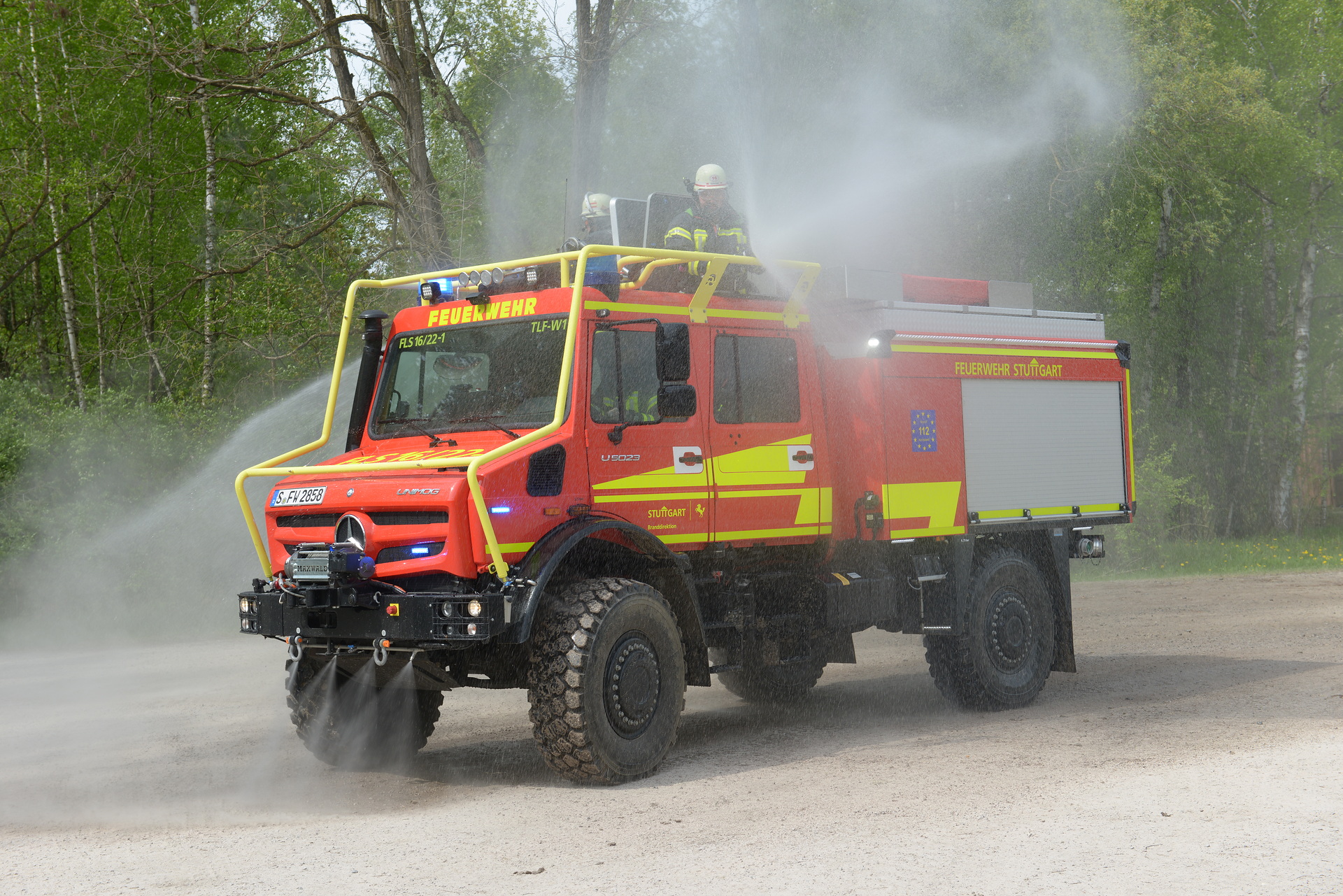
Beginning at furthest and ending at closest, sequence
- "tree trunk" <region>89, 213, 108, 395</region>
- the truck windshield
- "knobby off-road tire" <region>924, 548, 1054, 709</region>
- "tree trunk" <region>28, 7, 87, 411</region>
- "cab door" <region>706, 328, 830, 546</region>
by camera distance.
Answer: "tree trunk" <region>89, 213, 108, 395</region>, "tree trunk" <region>28, 7, 87, 411</region>, "knobby off-road tire" <region>924, 548, 1054, 709</region>, "cab door" <region>706, 328, 830, 546</region>, the truck windshield

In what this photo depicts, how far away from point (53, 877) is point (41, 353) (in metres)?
21.1

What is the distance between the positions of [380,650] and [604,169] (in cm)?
1534

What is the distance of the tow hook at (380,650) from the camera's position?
284 inches

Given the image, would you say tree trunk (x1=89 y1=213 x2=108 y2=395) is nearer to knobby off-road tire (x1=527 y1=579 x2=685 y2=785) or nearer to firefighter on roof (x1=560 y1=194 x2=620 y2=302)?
firefighter on roof (x1=560 y1=194 x2=620 y2=302)

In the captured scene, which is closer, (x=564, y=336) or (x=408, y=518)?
(x=408, y=518)

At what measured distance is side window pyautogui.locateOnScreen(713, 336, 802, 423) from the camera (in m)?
8.64

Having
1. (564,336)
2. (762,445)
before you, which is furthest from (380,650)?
(762,445)

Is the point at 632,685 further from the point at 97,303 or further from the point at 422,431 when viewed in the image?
the point at 97,303

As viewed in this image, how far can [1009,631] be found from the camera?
10562 millimetres

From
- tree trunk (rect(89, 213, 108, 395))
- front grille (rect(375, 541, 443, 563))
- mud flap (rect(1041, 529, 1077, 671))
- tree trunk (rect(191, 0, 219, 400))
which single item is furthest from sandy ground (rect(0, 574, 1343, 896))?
tree trunk (rect(89, 213, 108, 395))

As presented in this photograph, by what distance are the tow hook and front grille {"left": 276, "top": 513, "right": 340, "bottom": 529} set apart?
824mm

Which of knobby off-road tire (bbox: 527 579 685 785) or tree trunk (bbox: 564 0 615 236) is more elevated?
tree trunk (bbox: 564 0 615 236)

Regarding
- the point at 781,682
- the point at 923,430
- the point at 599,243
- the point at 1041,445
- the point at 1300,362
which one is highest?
the point at 599,243

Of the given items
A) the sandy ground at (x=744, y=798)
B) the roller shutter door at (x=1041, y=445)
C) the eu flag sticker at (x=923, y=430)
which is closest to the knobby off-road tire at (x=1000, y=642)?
the sandy ground at (x=744, y=798)
